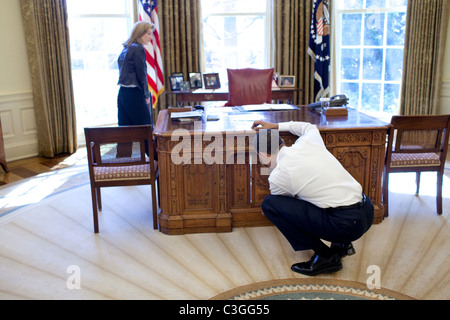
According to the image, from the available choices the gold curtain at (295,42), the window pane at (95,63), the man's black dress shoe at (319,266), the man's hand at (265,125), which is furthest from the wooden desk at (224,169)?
the window pane at (95,63)

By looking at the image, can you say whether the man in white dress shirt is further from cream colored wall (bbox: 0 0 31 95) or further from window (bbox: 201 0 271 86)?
window (bbox: 201 0 271 86)

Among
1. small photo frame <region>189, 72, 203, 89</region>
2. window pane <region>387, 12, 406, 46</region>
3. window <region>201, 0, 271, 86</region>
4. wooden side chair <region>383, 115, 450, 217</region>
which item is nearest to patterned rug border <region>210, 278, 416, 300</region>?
wooden side chair <region>383, 115, 450, 217</region>

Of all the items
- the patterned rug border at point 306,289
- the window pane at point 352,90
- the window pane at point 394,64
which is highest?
the window pane at point 394,64

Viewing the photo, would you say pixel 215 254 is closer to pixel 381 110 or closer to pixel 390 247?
pixel 390 247

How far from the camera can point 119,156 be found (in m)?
3.51

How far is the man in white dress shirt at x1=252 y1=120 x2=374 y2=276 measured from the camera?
2.68 metres

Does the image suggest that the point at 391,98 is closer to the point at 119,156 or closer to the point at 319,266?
the point at 319,266

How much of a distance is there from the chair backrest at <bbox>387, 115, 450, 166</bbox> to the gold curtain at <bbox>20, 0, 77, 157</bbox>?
4031 millimetres

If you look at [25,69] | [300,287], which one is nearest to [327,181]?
[300,287]

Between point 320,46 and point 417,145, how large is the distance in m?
2.90

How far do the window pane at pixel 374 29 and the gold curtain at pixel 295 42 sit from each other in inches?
33.7

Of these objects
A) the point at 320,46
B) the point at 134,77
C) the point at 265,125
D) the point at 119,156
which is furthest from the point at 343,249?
the point at 320,46

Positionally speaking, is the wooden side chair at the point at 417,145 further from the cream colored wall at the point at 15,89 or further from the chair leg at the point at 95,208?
the cream colored wall at the point at 15,89

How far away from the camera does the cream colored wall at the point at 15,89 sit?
545cm
